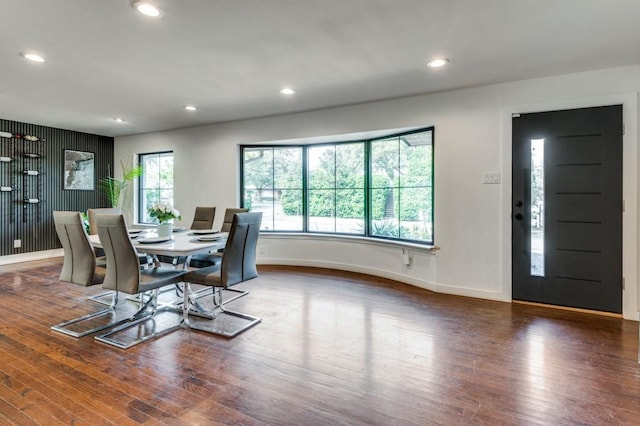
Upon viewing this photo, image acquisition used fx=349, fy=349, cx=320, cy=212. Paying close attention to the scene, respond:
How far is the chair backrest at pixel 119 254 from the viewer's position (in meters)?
2.68

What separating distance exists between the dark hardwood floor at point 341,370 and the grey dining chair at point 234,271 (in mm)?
165

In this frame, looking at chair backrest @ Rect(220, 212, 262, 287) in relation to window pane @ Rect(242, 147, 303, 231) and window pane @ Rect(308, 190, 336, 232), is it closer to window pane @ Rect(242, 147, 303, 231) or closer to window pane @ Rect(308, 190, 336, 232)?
window pane @ Rect(308, 190, 336, 232)

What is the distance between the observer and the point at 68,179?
21.8 ft

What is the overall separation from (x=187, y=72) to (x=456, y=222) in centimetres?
329

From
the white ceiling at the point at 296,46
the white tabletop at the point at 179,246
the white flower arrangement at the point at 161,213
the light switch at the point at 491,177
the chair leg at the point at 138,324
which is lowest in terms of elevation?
the chair leg at the point at 138,324

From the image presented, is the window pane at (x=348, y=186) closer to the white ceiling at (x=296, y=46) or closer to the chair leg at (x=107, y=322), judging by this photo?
the white ceiling at (x=296, y=46)

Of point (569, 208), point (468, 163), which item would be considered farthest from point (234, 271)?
point (569, 208)

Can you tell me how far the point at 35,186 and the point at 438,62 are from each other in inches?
270

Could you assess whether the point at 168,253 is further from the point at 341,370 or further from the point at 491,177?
the point at 491,177

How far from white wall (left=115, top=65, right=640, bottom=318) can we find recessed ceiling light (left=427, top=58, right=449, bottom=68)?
2.88 feet

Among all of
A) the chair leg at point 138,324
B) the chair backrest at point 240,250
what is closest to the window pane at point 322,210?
the chair backrest at point 240,250

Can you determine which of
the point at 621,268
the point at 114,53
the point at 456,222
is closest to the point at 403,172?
the point at 456,222

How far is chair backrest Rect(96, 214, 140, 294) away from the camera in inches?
106

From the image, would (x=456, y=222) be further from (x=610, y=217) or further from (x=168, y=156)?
(x=168, y=156)
